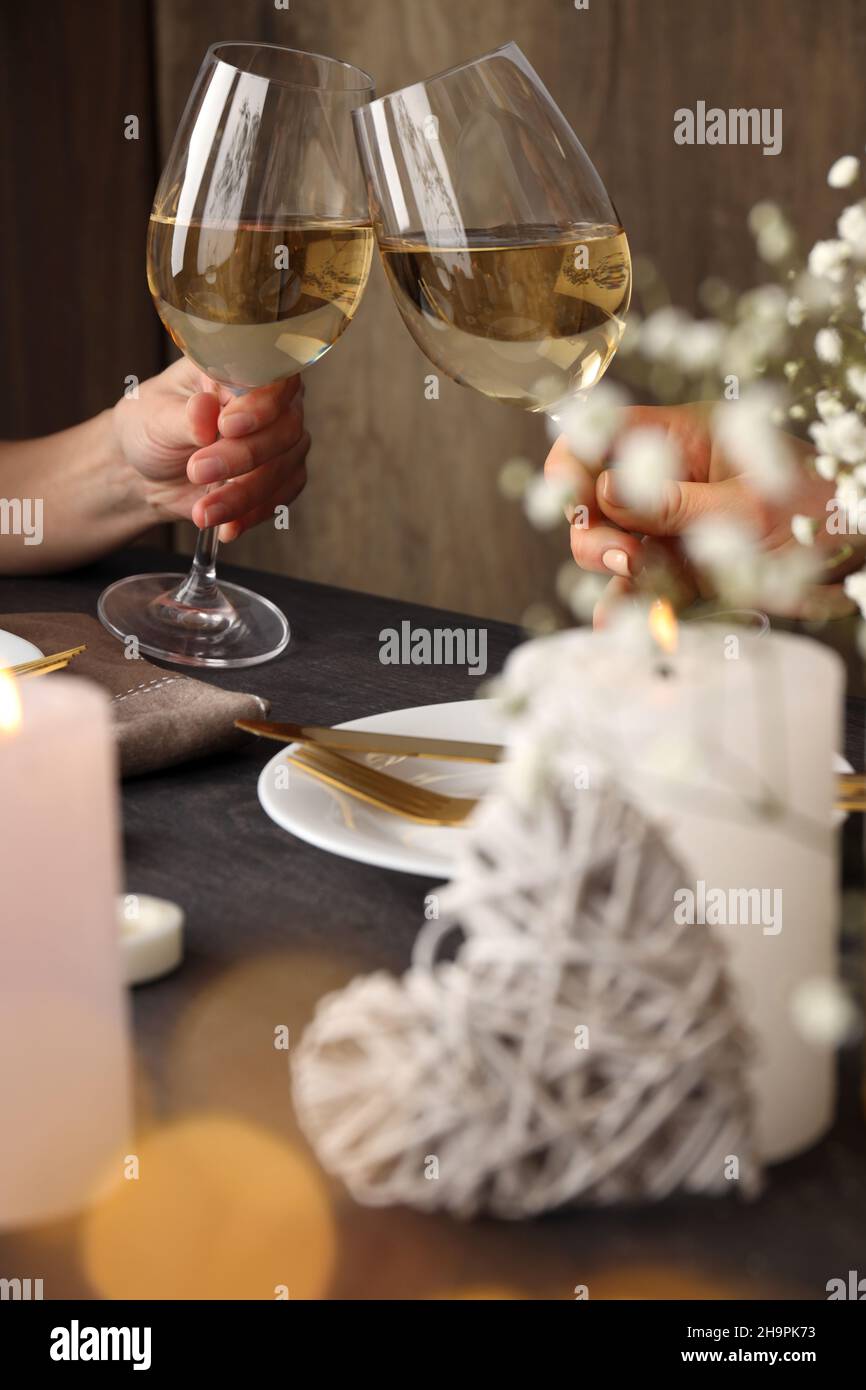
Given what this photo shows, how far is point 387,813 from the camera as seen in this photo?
2.04 feet

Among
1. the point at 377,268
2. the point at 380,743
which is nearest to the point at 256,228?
the point at 380,743

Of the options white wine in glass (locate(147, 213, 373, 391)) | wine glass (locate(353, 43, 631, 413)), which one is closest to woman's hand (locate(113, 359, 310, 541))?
white wine in glass (locate(147, 213, 373, 391))

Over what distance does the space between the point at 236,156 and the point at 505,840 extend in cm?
60

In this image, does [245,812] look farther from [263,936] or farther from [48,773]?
[48,773]

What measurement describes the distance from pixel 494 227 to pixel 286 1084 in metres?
0.51

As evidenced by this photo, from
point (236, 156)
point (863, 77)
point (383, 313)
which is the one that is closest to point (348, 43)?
point (383, 313)

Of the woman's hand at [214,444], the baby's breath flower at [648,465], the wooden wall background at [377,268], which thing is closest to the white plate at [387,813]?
the baby's breath flower at [648,465]

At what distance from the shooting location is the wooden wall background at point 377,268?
6.19 feet

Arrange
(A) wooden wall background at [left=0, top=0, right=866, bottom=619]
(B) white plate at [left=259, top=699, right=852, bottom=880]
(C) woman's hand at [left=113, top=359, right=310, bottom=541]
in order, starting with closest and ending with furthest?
1. (B) white plate at [left=259, top=699, right=852, bottom=880]
2. (C) woman's hand at [left=113, top=359, right=310, bottom=541]
3. (A) wooden wall background at [left=0, top=0, right=866, bottom=619]

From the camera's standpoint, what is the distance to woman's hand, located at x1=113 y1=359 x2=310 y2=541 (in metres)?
1.12

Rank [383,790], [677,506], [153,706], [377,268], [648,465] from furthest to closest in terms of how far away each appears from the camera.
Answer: [377,268]
[677,506]
[153,706]
[383,790]
[648,465]

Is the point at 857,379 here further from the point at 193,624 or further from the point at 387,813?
the point at 193,624

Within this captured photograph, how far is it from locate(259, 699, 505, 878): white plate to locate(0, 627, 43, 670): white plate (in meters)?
0.19

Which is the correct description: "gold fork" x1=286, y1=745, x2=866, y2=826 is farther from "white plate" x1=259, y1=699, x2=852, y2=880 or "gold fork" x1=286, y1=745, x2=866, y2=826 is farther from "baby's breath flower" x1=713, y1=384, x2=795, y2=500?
"baby's breath flower" x1=713, y1=384, x2=795, y2=500
